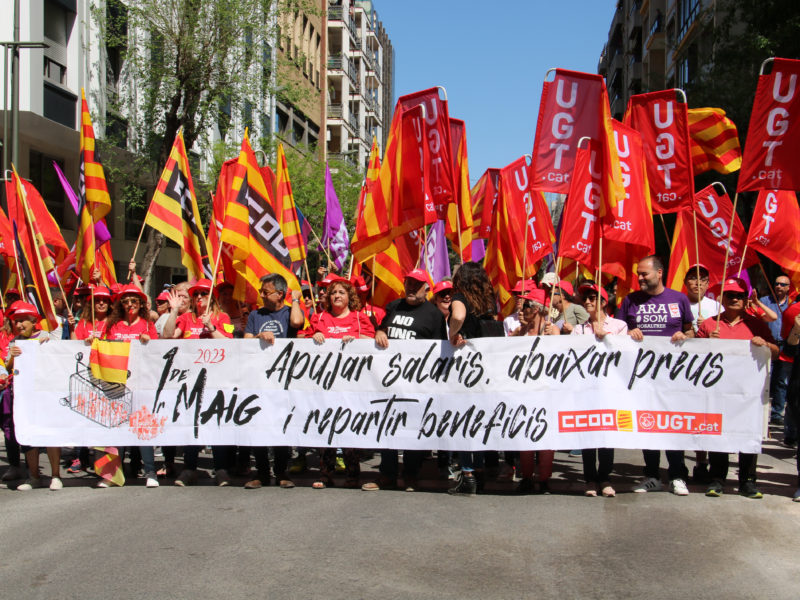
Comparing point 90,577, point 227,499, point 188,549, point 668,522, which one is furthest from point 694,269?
point 90,577

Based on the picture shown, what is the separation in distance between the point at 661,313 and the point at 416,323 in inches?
77.8

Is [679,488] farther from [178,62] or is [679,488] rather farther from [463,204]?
[178,62]

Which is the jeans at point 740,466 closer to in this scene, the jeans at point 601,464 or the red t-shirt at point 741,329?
the jeans at point 601,464

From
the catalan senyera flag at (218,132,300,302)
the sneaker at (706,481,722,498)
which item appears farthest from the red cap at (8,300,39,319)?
the sneaker at (706,481,722,498)

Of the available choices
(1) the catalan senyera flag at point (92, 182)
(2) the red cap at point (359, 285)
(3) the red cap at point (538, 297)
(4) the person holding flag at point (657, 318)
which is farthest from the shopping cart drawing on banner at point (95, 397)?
(4) the person holding flag at point (657, 318)

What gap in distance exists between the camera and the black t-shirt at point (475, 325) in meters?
7.21

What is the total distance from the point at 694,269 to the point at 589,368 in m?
1.82

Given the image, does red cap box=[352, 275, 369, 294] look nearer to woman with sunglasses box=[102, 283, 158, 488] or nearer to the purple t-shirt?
woman with sunglasses box=[102, 283, 158, 488]

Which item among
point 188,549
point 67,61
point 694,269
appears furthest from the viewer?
point 67,61

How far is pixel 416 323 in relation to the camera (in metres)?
7.46

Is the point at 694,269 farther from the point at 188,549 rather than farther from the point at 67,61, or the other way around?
the point at 67,61

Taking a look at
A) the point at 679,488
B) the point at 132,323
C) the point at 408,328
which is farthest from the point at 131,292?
the point at 679,488

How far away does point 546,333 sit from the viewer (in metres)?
7.31

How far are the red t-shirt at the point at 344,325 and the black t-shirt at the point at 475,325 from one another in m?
0.91
